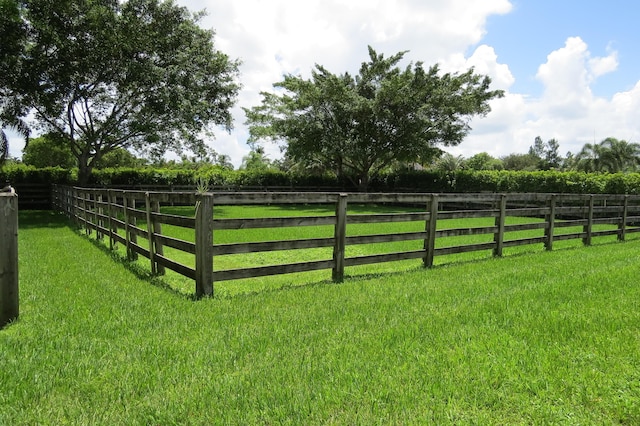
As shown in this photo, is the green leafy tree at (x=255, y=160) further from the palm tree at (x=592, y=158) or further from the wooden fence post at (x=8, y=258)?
the wooden fence post at (x=8, y=258)

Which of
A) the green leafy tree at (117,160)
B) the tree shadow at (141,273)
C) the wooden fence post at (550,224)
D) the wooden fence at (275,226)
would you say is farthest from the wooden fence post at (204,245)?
the green leafy tree at (117,160)

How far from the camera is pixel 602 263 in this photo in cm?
707

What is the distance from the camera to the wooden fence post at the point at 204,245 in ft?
15.9

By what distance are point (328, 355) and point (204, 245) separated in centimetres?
235

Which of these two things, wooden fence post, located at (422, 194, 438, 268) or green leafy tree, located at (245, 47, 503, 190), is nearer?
wooden fence post, located at (422, 194, 438, 268)

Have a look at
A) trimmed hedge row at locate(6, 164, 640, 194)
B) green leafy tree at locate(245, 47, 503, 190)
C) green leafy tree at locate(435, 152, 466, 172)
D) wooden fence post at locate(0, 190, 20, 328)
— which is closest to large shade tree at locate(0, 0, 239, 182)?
trimmed hedge row at locate(6, 164, 640, 194)

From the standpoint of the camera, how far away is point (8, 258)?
371cm

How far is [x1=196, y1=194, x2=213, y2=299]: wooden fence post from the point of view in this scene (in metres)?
4.86

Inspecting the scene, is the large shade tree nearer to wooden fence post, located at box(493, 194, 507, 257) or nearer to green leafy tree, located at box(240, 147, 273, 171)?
wooden fence post, located at box(493, 194, 507, 257)

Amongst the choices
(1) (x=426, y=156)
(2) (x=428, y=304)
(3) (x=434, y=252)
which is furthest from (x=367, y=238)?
(1) (x=426, y=156)

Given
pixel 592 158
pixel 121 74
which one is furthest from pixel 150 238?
pixel 592 158

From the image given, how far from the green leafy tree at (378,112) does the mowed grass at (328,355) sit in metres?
24.8

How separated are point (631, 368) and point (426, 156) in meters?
28.9

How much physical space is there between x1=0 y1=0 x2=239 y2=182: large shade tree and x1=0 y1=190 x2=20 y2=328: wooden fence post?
628 inches
